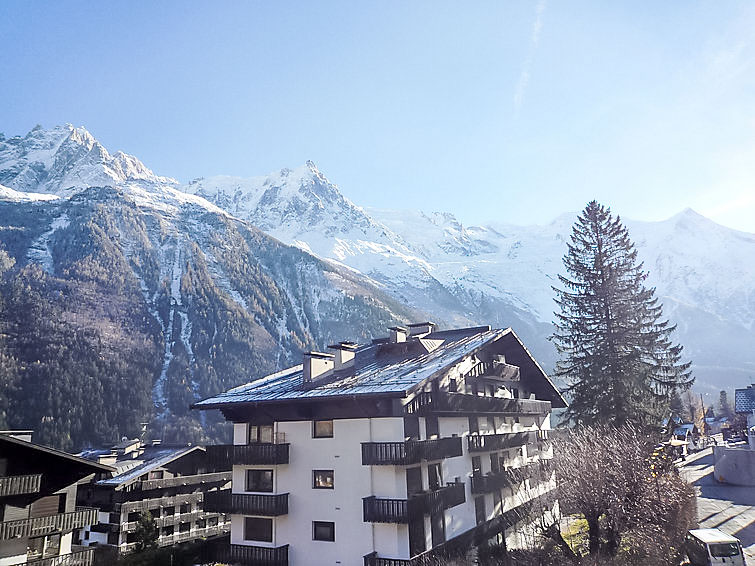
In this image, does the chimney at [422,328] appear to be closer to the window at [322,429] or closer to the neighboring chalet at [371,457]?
the neighboring chalet at [371,457]

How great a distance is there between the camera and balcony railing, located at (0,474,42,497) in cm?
2292

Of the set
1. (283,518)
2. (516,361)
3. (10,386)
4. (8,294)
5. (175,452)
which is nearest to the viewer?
(283,518)

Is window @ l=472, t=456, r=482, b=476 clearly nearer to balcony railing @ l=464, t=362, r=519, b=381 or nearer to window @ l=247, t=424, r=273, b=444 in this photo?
balcony railing @ l=464, t=362, r=519, b=381

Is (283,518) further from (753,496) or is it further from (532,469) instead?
(753,496)

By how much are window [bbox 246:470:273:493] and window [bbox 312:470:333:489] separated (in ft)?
9.07

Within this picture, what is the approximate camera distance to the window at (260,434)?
28438mm

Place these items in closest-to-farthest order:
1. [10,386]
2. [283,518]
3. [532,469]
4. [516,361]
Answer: [283,518] → [532,469] → [516,361] → [10,386]

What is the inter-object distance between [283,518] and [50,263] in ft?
540

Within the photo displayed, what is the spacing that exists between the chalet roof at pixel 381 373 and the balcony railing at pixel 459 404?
1346mm

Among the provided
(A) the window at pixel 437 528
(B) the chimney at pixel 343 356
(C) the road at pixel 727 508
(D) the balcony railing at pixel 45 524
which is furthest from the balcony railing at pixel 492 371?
(D) the balcony railing at pixel 45 524

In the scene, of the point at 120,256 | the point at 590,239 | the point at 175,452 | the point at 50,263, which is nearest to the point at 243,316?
the point at 120,256

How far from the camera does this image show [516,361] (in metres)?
37.9

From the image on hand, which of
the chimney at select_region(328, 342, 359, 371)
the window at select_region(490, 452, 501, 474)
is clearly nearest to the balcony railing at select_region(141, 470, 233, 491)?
the chimney at select_region(328, 342, 359, 371)

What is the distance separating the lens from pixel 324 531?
25422mm
